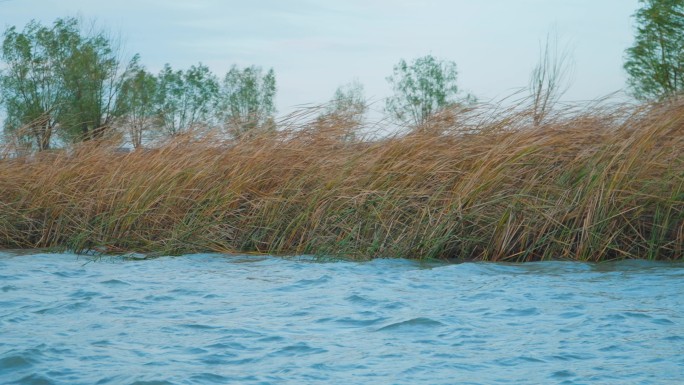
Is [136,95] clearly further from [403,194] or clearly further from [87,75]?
[403,194]

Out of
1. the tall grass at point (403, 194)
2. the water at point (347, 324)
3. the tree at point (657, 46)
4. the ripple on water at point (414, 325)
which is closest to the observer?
the water at point (347, 324)

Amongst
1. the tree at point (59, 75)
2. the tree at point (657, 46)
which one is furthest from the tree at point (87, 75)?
the tree at point (657, 46)

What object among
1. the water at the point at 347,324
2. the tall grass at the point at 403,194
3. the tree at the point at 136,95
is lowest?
the water at the point at 347,324

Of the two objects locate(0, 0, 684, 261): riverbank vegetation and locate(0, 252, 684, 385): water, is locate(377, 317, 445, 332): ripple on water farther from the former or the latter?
locate(0, 0, 684, 261): riverbank vegetation

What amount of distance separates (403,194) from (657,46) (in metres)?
20.8

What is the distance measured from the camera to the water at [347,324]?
3664mm

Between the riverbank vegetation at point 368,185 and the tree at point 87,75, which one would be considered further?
the tree at point 87,75

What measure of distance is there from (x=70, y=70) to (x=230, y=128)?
22.4 metres

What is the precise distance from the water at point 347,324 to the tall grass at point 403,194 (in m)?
0.46

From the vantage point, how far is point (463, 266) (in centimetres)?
639

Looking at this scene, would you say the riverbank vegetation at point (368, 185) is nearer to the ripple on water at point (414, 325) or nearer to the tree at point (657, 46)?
the ripple on water at point (414, 325)

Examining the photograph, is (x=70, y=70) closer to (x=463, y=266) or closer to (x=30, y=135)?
(x=30, y=135)

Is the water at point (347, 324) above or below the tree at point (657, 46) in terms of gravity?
below

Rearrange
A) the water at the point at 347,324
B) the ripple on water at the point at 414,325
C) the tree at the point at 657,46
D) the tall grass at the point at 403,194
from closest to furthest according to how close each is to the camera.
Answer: the water at the point at 347,324 < the ripple on water at the point at 414,325 < the tall grass at the point at 403,194 < the tree at the point at 657,46
